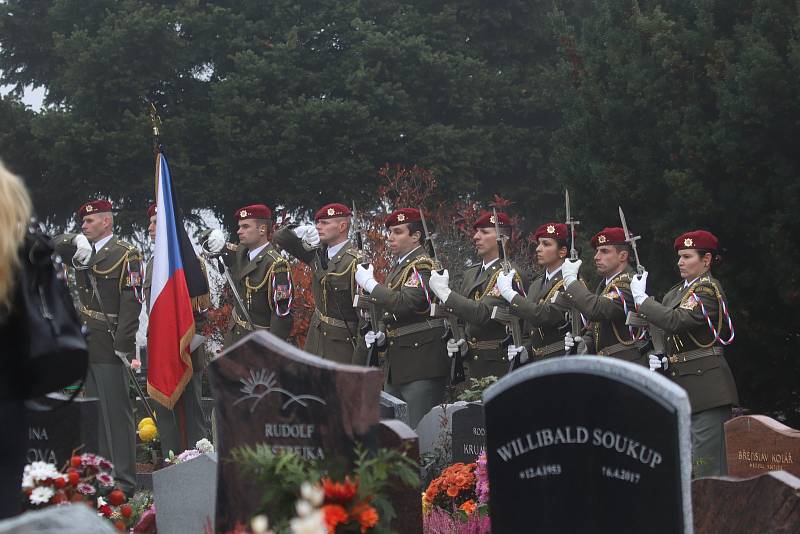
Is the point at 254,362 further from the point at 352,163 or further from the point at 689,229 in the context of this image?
the point at 352,163

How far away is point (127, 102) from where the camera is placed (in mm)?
24078

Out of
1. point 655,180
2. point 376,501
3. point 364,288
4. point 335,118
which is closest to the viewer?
point 376,501

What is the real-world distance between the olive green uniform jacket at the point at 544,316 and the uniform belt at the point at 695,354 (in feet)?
4.40

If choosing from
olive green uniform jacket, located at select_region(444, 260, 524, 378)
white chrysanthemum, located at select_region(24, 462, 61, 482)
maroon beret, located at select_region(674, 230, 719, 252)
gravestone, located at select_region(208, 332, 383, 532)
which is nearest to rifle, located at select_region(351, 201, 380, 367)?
olive green uniform jacket, located at select_region(444, 260, 524, 378)

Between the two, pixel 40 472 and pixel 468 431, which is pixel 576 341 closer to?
pixel 468 431

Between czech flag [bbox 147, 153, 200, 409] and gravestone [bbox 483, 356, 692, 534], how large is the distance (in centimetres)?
552

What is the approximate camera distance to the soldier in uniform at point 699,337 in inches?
392

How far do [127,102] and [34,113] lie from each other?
1.76 meters

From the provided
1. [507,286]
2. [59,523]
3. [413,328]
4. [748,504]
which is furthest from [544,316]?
[59,523]

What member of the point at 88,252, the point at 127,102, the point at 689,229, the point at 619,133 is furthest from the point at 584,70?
the point at 127,102

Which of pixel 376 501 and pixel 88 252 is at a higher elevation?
pixel 88 252

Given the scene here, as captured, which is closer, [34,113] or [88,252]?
[88,252]

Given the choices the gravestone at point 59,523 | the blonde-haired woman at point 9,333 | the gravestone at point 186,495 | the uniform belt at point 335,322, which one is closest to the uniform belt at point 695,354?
the uniform belt at point 335,322

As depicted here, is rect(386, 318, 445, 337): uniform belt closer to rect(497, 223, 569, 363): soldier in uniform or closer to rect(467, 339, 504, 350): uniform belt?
rect(467, 339, 504, 350): uniform belt
